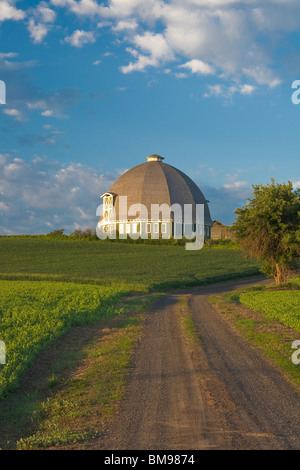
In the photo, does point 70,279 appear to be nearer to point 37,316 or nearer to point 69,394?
point 37,316

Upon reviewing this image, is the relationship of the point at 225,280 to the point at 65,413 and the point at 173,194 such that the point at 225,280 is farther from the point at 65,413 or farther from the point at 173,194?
the point at 173,194

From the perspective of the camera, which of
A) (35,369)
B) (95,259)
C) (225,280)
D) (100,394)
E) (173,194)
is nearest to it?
(100,394)

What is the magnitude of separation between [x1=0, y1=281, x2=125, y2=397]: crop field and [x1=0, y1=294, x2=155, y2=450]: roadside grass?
38cm

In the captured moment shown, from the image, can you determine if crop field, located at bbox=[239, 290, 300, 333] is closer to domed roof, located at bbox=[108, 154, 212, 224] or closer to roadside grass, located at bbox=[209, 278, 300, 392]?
roadside grass, located at bbox=[209, 278, 300, 392]

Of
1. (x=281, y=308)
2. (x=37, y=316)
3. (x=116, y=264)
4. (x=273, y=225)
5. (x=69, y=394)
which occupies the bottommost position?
(x=69, y=394)

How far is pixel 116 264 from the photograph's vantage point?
5184 cm

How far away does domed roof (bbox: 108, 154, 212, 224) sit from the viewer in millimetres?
90688

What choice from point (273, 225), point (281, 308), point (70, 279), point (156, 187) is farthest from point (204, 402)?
point (156, 187)

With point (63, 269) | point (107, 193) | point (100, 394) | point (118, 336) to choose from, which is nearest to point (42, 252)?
point (63, 269)

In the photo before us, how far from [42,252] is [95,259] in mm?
10021

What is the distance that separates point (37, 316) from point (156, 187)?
7452 centimetres

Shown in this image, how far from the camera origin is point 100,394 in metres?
9.62

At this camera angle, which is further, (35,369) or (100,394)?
(35,369)

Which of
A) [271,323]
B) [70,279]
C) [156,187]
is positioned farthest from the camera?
[156,187]
